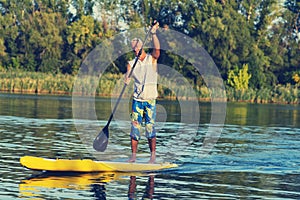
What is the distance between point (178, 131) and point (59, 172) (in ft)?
35.8

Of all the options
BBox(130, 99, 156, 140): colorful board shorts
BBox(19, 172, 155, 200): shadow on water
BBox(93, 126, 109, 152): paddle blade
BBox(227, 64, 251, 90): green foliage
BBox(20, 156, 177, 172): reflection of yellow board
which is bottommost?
BBox(19, 172, 155, 200): shadow on water

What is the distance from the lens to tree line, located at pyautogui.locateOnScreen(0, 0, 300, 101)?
69562 mm

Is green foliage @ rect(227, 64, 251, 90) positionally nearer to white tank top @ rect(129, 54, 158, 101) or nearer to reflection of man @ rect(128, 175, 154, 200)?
white tank top @ rect(129, 54, 158, 101)

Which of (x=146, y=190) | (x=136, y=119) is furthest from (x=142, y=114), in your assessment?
(x=146, y=190)

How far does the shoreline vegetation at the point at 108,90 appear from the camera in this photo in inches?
2074

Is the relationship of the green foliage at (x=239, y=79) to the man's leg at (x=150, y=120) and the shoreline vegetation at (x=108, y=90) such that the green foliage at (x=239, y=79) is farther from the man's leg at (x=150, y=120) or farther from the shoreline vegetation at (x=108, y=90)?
the man's leg at (x=150, y=120)

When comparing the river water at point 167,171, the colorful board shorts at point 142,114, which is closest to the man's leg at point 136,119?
the colorful board shorts at point 142,114

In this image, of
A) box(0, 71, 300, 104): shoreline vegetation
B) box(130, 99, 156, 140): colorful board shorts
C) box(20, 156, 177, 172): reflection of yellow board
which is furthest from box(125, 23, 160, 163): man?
box(0, 71, 300, 104): shoreline vegetation

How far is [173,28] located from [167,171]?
61.4 metres

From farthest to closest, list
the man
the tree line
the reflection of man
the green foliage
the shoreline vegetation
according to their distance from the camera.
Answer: the tree line
the green foliage
the shoreline vegetation
the man
the reflection of man

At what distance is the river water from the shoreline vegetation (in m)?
28.4

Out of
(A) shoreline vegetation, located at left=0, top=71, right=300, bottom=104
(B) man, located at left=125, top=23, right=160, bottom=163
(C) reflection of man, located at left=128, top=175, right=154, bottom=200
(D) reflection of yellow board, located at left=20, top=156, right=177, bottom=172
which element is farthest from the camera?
(A) shoreline vegetation, located at left=0, top=71, right=300, bottom=104

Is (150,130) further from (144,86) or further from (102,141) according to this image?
(102,141)

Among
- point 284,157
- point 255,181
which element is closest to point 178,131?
point 284,157
